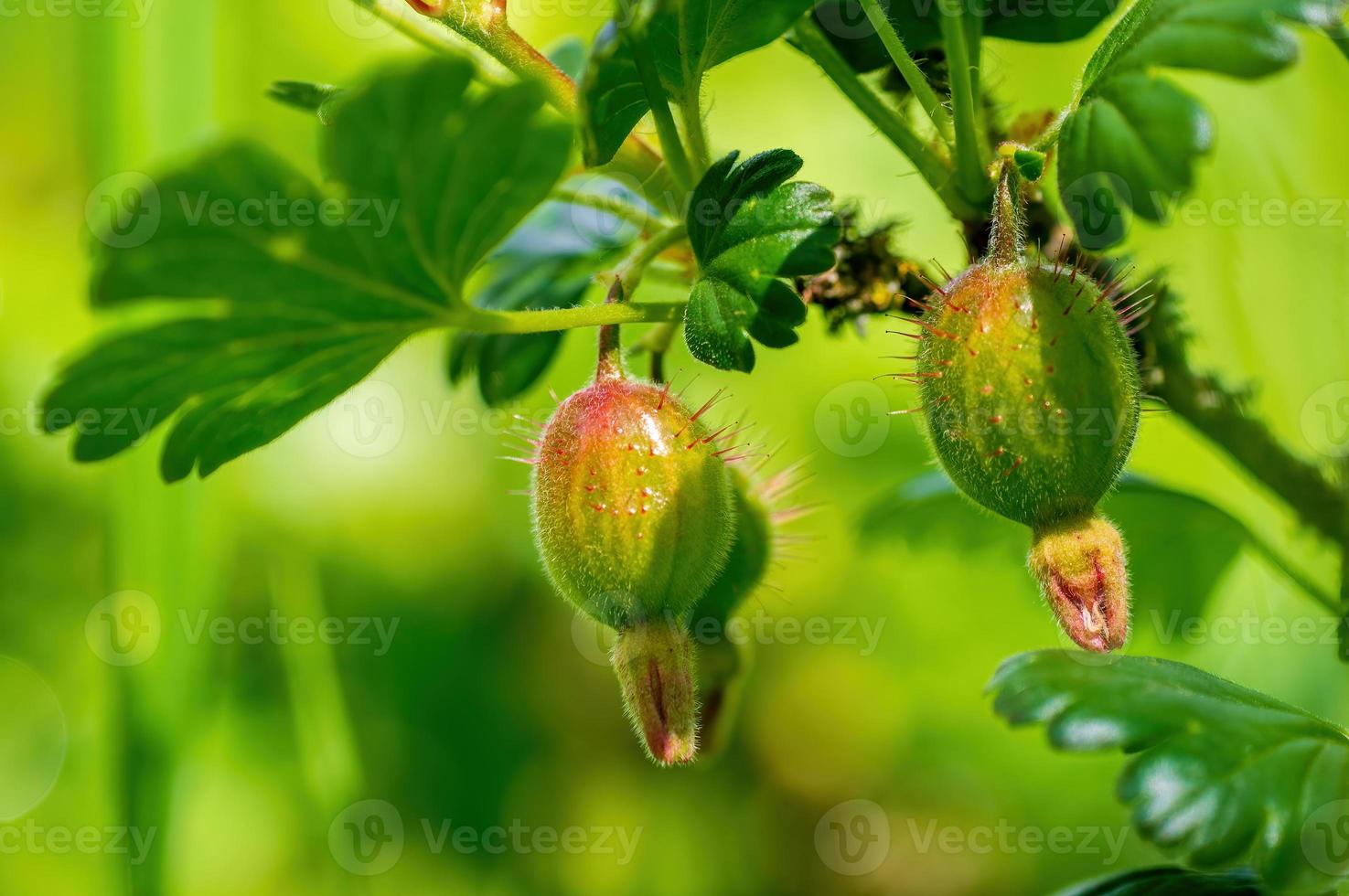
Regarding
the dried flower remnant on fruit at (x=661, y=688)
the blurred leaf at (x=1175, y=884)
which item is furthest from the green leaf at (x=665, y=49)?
the blurred leaf at (x=1175, y=884)

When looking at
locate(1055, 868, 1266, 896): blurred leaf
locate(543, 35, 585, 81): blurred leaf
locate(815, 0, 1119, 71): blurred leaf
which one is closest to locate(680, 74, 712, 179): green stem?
locate(815, 0, 1119, 71): blurred leaf

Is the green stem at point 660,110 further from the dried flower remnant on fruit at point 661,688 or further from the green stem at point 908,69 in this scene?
the dried flower remnant on fruit at point 661,688

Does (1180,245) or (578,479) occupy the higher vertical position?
(1180,245)

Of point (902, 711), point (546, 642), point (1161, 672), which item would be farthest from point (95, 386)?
point (902, 711)

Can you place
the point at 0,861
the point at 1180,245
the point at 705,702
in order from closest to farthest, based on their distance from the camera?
1. the point at 705,702
2. the point at 0,861
3. the point at 1180,245

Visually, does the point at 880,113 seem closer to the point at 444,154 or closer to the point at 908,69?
the point at 908,69

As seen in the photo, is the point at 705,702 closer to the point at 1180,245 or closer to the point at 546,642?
the point at 546,642

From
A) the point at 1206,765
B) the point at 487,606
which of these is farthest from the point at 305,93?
the point at 487,606
